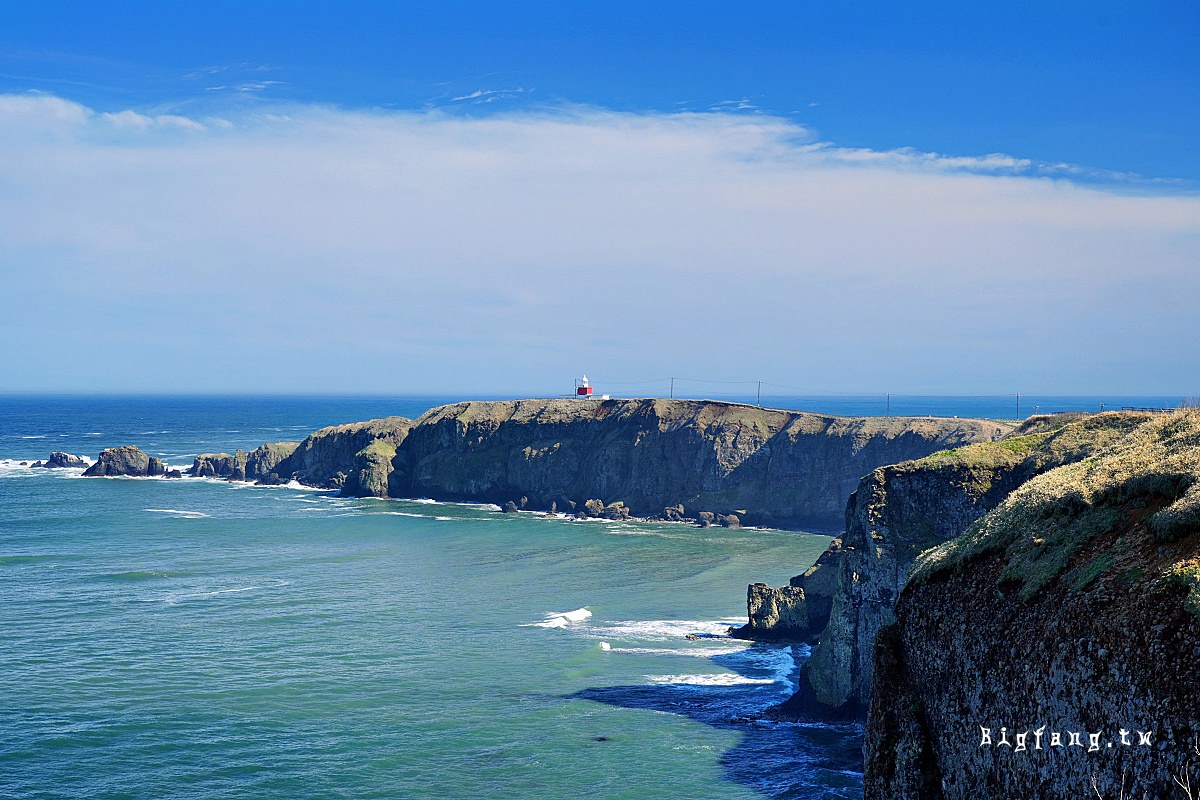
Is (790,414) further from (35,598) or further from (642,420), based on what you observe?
(35,598)

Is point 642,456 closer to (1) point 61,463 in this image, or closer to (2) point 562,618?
(2) point 562,618

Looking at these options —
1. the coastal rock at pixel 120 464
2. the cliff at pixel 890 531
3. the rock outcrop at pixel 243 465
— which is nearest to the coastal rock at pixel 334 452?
the rock outcrop at pixel 243 465

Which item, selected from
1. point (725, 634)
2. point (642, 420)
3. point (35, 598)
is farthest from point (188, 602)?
point (642, 420)

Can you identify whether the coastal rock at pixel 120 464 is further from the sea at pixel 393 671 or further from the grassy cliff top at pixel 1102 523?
the grassy cliff top at pixel 1102 523

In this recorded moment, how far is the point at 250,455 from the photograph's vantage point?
491 ft

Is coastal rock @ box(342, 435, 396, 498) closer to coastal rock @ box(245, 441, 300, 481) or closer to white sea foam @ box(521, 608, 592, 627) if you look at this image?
coastal rock @ box(245, 441, 300, 481)

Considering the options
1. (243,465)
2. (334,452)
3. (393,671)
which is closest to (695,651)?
(393,671)

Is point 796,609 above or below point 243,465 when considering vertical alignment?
below

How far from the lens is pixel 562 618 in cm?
6300

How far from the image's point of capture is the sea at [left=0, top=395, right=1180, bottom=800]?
38625 millimetres

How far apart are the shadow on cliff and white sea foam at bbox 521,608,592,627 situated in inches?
449

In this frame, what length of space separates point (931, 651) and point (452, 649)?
3769cm

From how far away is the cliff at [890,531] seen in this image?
42.1m

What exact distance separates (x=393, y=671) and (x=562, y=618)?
1399cm
